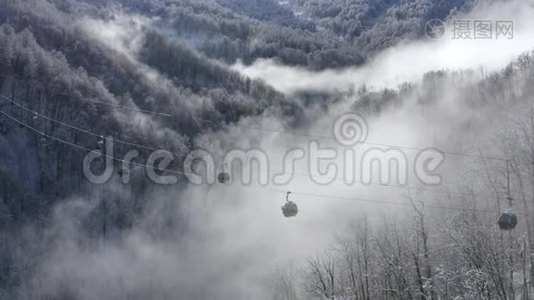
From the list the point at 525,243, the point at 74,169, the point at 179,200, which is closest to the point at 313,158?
the point at 179,200

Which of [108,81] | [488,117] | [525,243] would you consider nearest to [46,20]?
[108,81]

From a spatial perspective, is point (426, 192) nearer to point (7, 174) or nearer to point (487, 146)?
point (487, 146)

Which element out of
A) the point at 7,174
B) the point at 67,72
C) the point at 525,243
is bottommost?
the point at 525,243

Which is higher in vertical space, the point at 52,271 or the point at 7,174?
the point at 7,174

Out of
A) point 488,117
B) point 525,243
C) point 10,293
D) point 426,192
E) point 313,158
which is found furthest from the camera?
point 313,158

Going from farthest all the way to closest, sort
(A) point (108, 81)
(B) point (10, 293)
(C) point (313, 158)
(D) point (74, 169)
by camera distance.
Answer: (A) point (108, 81) < (C) point (313, 158) < (D) point (74, 169) < (B) point (10, 293)

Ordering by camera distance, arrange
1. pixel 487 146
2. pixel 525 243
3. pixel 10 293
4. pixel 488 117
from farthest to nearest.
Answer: pixel 488 117 < pixel 10 293 < pixel 487 146 < pixel 525 243

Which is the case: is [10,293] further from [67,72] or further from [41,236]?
[67,72]

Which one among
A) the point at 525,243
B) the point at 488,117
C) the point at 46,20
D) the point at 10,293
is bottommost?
the point at 10,293

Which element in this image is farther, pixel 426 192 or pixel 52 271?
pixel 52 271
